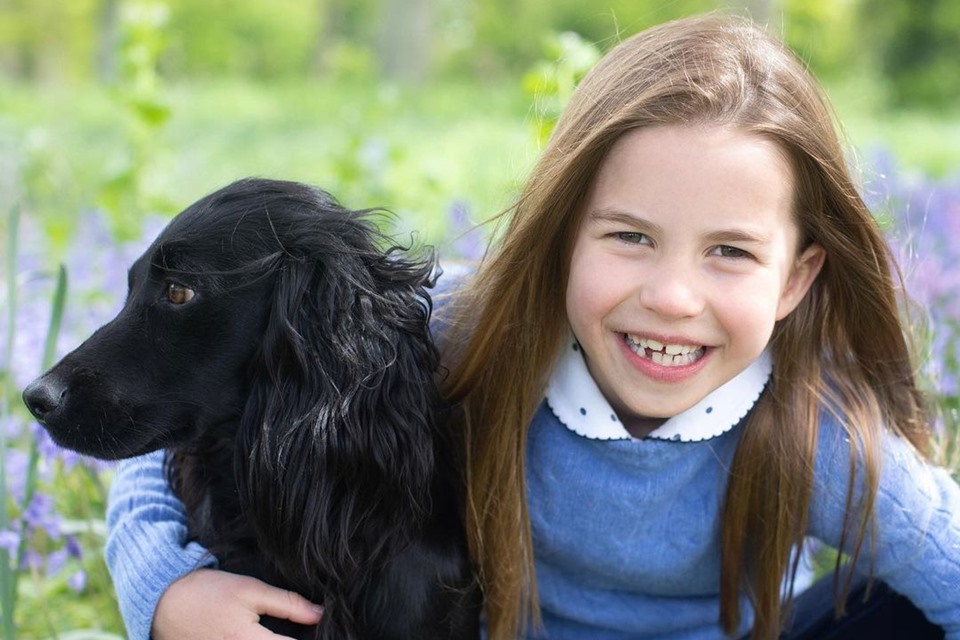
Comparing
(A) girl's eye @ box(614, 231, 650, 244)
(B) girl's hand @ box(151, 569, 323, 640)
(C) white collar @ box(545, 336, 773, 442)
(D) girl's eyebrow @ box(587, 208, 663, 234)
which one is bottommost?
(B) girl's hand @ box(151, 569, 323, 640)

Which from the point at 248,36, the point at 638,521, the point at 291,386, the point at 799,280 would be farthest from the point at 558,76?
the point at 248,36

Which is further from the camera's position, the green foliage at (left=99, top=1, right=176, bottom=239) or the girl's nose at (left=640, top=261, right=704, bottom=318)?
the green foliage at (left=99, top=1, right=176, bottom=239)

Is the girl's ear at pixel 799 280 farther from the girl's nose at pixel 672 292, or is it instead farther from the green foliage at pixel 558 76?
the green foliage at pixel 558 76

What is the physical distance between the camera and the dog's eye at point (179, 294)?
1.99m

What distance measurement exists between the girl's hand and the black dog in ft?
0.14

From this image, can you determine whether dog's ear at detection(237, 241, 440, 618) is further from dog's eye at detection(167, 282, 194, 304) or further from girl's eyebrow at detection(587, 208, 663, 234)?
girl's eyebrow at detection(587, 208, 663, 234)

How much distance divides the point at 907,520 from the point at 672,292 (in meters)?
0.71

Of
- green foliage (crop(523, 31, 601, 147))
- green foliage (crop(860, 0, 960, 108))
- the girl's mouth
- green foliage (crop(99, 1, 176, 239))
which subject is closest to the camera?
the girl's mouth

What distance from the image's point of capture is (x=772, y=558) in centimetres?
242

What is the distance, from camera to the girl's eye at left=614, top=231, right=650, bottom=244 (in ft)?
7.19

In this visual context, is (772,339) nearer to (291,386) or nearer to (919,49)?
(291,386)

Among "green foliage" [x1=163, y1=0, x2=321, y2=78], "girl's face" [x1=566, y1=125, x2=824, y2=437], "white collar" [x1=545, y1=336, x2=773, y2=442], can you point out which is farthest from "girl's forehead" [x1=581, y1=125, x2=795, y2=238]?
"green foliage" [x1=163, y1=0, x2=321, y2=78]

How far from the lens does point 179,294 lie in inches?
78.4

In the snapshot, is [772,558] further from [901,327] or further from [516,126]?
[516,126]
